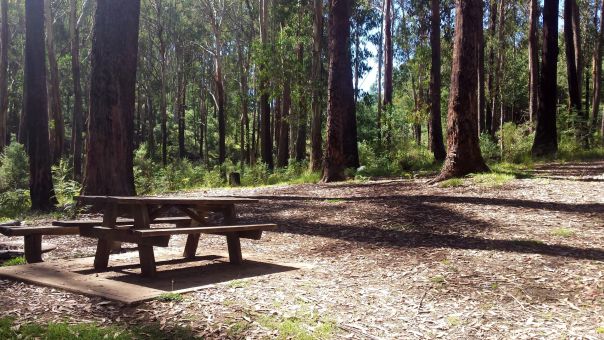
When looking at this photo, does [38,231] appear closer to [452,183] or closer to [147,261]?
[147,261]

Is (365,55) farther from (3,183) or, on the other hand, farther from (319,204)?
(319,204)

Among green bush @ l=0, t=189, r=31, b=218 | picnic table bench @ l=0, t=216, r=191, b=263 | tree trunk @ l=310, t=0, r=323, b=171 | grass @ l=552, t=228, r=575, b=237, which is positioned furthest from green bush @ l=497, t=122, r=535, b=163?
green bush @ l=0, t=189, r=31, b=218

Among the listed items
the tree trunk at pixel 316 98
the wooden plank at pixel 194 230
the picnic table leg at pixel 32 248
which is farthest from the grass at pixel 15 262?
the tree trunk at pixel 316 98

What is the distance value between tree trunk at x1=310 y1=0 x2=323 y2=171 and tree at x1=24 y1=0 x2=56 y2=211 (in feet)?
25.2

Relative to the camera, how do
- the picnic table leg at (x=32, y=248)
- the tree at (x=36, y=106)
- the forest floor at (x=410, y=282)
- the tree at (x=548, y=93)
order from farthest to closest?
the tree at (x=548, y=93) → the tree at (x=36, y=106) → the picnic table leg at (x=32, y=248) → the forest floor at (x=410, y=282)

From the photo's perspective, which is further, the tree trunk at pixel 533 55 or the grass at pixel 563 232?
the tree trunk at pixel 533 55

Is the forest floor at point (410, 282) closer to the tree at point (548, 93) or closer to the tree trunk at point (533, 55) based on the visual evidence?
the tree at point (548, 93)

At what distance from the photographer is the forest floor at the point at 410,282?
12.5 ft

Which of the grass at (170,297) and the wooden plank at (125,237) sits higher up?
the wooden plank at (125,237)

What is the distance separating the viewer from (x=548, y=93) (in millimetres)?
15883

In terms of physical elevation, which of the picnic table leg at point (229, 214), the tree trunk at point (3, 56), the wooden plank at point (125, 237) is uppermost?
the tree trunk at point (3, 56)

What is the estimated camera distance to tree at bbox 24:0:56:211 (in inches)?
494

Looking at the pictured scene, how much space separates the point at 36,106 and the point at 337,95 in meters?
7.26

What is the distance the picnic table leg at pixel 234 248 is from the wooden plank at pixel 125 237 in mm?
927
